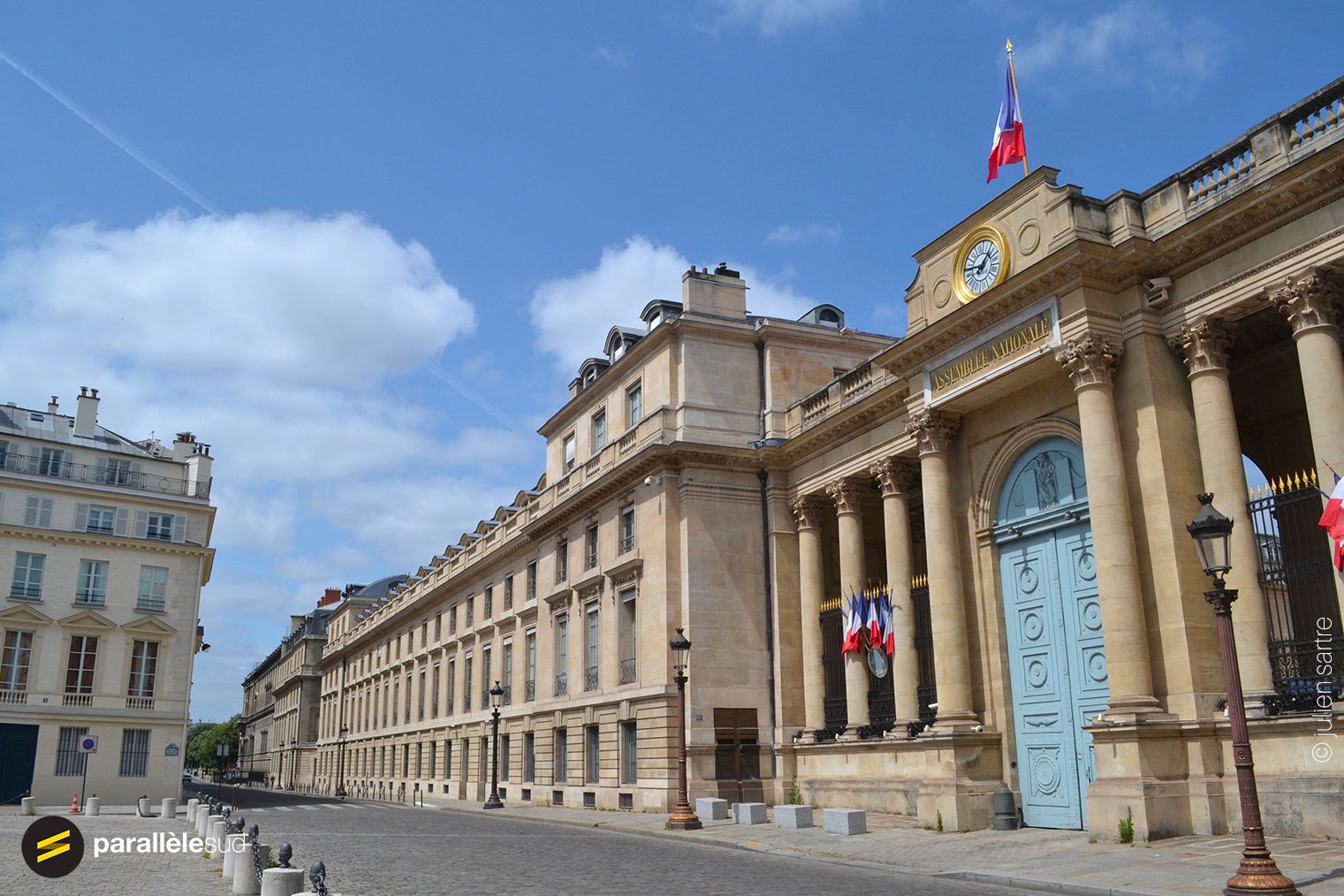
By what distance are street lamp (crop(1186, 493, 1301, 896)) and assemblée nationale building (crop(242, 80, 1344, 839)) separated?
4516 mm

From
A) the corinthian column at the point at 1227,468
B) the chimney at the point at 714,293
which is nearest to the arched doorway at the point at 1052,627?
the corinthian column at the point at 1227,468

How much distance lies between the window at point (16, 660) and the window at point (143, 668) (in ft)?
11.9

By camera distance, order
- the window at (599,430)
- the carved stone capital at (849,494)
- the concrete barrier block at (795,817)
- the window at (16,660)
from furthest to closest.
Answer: the window at (16,660) → the window at (599,430) → the carved stone capital at (849,494) → the concrete barrier block at (795,817)

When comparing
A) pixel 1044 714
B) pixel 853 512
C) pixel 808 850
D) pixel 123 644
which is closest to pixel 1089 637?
pixel 1044 714

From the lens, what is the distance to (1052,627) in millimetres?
19969

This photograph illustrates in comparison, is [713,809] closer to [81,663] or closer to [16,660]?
[81,663]

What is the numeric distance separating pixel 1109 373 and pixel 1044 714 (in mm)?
6597

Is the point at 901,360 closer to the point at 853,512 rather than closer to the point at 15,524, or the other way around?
the point at 853,512

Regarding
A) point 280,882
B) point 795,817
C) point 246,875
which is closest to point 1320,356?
point 795,817

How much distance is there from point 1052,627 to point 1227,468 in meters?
4.89

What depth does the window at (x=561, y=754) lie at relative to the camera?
34656 mm

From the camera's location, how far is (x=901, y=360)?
74.5 feet

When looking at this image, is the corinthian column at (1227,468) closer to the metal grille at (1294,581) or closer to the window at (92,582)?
the metal grille at (1294,581)

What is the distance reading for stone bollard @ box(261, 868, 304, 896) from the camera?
9.42 m
